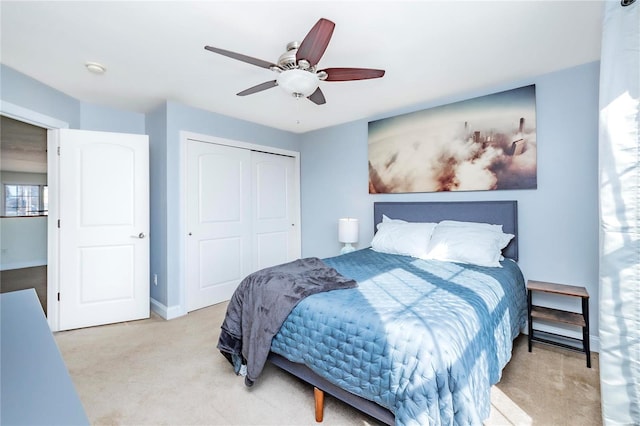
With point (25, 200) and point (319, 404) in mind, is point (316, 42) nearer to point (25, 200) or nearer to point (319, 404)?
point (319, 404)

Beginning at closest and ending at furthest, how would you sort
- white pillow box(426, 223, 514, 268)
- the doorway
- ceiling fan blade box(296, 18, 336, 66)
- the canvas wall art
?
1. ceiling fan blade box(296, 18, 336, 66)
2. white pillow box(426, 223, 514, 268)
3. the canvas wall art
4. the doorway

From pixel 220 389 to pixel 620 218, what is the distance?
2.44 metres

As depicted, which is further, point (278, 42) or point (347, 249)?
point (347, 249)

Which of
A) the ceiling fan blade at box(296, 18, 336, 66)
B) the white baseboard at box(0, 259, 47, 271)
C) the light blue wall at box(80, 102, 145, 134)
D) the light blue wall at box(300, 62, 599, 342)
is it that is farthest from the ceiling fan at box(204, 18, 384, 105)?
the white baseboard at box(0, 259, 47, 271)

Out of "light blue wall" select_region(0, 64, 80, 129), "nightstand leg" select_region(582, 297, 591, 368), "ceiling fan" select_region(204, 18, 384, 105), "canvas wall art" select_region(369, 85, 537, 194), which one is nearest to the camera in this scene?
"ceiling fan" select_region(204, 18, 384, 105)

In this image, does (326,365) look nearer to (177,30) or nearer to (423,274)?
(423,274)

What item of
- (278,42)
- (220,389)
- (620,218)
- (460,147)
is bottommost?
(220,389)

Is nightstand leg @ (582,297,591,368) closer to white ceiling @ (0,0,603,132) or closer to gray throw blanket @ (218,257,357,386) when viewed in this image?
gray throw blanket @ (218,257,357,386)

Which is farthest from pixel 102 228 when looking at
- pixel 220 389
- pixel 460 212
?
pixel 460 212

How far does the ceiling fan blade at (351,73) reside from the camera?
6.19 ft

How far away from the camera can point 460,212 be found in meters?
3.03

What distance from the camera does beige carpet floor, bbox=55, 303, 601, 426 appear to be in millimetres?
1657

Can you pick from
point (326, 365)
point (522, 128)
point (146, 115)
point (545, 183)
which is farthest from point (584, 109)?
point (146, 115)

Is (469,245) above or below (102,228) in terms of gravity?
below
